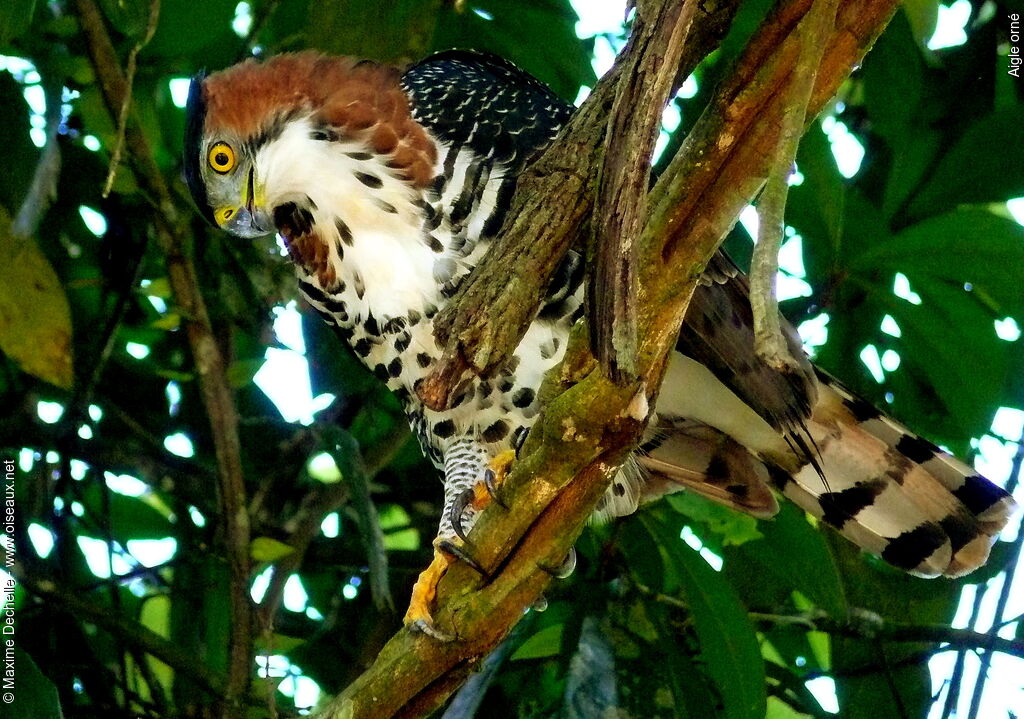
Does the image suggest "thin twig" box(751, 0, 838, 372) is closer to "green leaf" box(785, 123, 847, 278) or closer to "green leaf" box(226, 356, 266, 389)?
"green leaf" box(785, 123, 847, 278)

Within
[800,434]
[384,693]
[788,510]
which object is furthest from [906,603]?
[384,693]

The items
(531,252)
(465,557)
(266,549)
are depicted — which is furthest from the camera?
(266,549)

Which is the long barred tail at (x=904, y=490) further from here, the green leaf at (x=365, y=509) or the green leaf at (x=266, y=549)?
the green leaf at (x=266, y=549)

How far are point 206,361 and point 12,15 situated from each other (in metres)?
0.91

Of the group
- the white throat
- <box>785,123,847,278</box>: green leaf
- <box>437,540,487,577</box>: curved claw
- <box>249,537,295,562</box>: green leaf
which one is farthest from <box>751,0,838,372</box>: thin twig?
<box>249,537,295,562</box>: green leaf

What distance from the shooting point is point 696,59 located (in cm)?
176

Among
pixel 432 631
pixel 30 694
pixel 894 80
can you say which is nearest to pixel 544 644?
pixel 432 631

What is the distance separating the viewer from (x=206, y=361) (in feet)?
9.96

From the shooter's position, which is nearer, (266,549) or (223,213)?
(223,213)

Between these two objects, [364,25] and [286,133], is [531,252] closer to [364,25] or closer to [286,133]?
[286,133]

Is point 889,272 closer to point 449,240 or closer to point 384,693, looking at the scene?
point 449,240

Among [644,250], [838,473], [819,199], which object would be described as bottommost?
[644,250]

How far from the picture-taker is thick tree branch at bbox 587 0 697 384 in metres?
1.46

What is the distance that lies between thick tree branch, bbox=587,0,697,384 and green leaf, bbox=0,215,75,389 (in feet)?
6.10
